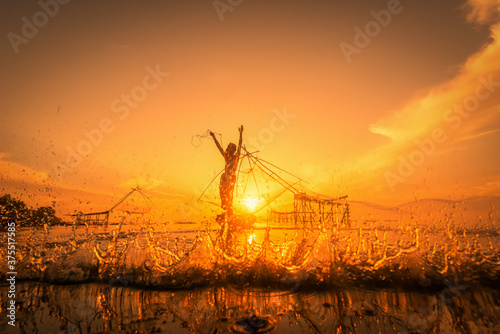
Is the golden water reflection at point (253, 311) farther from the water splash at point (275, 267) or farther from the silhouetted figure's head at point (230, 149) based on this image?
the silhouetted figure's head at point (230, 149)

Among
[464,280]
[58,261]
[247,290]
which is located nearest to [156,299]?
[247,290]

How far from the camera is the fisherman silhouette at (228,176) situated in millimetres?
10364

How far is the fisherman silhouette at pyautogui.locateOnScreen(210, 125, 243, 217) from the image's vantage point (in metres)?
10.4

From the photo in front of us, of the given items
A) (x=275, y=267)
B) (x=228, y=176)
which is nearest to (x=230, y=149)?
(x=228, y=176)

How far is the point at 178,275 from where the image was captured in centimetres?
407

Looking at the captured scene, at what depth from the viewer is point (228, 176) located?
1070 centimetres

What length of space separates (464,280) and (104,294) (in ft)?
18.6

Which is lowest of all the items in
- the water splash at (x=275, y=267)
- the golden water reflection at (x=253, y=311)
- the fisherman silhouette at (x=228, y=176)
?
the golden water reflection at (x=253, y=311)

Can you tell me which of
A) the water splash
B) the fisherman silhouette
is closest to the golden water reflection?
the water splash

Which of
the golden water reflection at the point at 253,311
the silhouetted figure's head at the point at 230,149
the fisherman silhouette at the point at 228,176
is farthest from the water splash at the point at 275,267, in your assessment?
the silhouetted figure's head at the point at 230,149

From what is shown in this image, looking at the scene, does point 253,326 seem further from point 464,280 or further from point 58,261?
point 58,261

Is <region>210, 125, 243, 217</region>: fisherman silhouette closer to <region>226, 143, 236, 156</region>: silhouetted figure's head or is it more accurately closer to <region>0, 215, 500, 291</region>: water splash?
<region>226, 143, 236, 156</region>: silhouetted figure's head

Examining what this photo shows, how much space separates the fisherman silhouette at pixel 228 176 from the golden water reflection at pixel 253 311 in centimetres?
671

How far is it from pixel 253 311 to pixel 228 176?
8.18m
